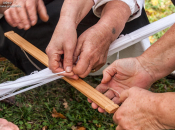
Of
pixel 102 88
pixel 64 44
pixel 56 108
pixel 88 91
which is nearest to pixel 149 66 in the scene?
pixel 102 88

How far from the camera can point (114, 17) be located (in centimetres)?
150

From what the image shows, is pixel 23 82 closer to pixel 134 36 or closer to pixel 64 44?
pixel 64 44

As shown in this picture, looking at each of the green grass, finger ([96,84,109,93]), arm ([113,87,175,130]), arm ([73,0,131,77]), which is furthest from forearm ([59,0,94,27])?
the green grass

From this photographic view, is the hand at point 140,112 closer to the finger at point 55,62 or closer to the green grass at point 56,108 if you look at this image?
the finger at point 55,62

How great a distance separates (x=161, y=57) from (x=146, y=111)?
1.82 ft

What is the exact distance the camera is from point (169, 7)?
319 centimetres

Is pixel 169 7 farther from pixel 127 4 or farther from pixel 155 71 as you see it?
pixel 155 71

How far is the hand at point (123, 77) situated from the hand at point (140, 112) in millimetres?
305

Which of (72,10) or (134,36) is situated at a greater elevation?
(72,10)

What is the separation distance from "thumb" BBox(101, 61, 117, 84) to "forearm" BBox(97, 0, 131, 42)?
24 cm

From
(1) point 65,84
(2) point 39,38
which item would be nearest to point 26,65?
(2) point 39,38

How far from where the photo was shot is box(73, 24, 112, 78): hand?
1278 millimetres

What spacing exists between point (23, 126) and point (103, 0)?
121cm

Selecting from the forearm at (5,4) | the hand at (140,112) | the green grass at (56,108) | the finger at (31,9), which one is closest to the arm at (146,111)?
the hand at (140,112)
